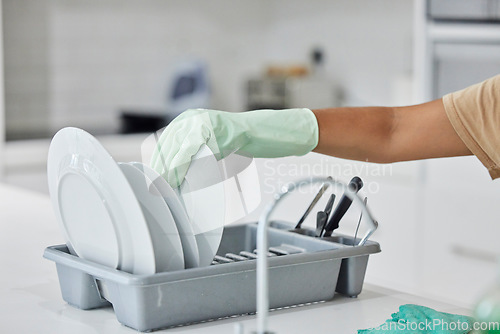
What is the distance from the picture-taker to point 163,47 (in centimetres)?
426

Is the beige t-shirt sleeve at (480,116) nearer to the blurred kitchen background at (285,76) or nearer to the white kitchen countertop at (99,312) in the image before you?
the white kitchen countertop at (99,312)

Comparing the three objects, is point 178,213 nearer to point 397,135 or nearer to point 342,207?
point 342,207

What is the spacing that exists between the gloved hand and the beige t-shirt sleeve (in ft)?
0.96

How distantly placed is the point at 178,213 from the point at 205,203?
0.05m

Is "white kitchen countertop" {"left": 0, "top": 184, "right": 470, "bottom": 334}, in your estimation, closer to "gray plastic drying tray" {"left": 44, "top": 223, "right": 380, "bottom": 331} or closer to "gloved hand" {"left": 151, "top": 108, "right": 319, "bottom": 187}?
"gray plastic drying tray" {"left": 44, "top": 223, "right": 380, "bottom": 331}

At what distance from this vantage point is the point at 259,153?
1343 millimetres

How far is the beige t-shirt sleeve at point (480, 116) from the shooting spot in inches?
57.1

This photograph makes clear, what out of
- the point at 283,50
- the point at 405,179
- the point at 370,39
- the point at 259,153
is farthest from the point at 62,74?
the point at 259,153

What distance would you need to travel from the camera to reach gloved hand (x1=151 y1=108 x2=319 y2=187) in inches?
45.5

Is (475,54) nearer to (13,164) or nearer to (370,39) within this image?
(370,39)

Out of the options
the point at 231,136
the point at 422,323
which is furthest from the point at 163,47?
the point at 422,323

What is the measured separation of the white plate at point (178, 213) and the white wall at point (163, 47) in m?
2.78

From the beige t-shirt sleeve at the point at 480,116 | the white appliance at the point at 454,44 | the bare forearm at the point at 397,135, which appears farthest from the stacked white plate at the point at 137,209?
the white appliance at the point at 454,44

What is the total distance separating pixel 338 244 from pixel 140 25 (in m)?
3.17
